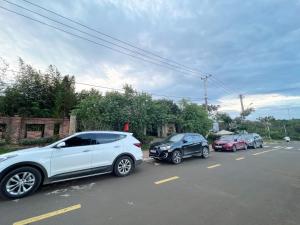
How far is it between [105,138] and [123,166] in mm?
1251

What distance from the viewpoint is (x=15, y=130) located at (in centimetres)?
1359

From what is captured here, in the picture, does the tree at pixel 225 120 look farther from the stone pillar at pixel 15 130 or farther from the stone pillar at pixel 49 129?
the stone pillar at pixel 15 130

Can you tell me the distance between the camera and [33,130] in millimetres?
14625

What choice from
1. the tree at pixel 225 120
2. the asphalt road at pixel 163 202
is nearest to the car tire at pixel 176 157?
the asphalt road at pixel 163 202

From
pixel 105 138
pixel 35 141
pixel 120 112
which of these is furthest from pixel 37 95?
pixel 105 138

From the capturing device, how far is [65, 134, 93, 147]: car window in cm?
584

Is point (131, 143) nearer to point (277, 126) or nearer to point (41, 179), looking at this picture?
point (41, 179)

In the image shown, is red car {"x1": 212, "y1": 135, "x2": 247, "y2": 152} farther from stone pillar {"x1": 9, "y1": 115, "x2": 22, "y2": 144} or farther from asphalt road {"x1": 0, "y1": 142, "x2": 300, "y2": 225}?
stone pillar {"x1": 9, "y1": 115, "x2": 22, "y2": 144}

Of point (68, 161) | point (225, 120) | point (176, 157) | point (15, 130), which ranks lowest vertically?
point (176, 157)

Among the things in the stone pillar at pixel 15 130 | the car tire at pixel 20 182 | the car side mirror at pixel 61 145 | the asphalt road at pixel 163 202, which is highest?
the stone pillar at pixel 15 130

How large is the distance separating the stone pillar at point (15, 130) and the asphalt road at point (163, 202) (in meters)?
10.4

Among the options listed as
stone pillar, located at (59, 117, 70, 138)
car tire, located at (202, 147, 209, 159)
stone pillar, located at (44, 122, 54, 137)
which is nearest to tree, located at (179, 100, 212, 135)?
car tire, located at (202, 147, 209, 159)

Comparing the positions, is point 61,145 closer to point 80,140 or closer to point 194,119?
point 80,140

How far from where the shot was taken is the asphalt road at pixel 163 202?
355cm
